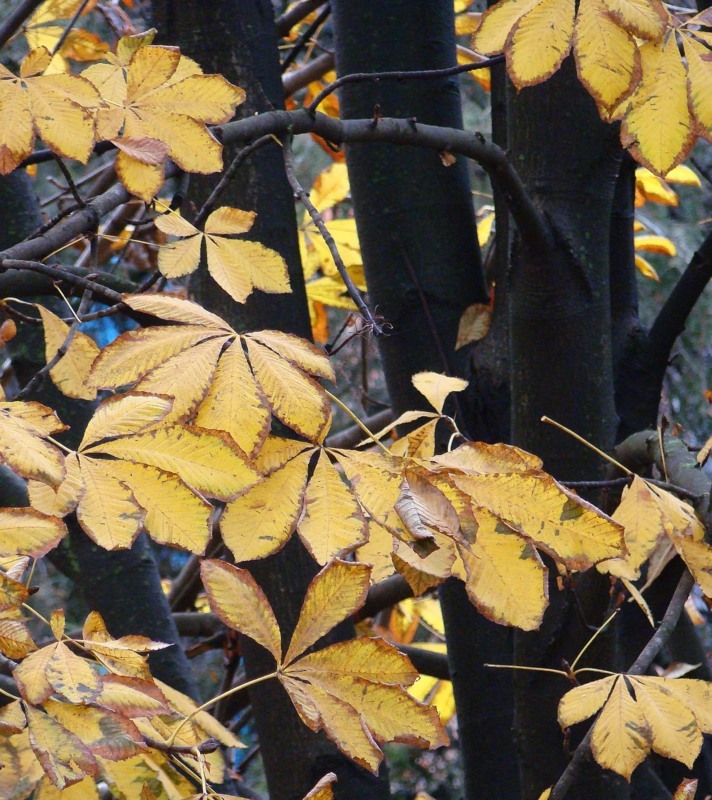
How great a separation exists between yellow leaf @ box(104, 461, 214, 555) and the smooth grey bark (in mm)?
777

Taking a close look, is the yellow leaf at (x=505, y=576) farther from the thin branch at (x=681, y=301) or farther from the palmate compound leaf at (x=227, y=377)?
the thin branch at (x=681, y=301)

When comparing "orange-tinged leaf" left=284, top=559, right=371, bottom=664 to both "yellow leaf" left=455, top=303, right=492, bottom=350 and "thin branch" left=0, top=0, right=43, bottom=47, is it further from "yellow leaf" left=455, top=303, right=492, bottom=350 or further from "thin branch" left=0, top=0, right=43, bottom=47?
"thin branch" left=0, top=0, right=43, bottom=47

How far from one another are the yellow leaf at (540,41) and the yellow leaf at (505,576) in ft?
1.18

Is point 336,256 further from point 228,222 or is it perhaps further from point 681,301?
point 681,301

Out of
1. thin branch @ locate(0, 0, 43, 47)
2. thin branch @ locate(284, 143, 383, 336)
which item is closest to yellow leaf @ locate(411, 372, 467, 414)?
thin branch @ locate(284, 143, 383, 336)

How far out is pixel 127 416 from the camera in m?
0.54

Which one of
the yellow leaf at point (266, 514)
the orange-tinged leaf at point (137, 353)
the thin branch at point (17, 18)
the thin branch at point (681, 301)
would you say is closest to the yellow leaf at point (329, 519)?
the yellow leaf at point (266, 514)

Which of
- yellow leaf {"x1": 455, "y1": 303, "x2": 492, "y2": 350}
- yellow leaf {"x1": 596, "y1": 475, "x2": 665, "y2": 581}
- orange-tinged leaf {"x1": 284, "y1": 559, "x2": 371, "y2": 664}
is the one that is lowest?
yellow leaf {"x1": 455, "y1": 303, "x2": 492, "y2": 350}

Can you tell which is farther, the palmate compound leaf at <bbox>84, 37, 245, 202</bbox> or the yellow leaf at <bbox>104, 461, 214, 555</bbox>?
the palmate compound leaf at <bbox>84, 37, 245, 202</bbox>

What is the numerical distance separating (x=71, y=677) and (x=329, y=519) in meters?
0.18

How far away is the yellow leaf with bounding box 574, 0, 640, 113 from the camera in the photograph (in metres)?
0.65

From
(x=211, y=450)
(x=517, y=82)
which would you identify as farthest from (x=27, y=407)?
(x=517, y=82)

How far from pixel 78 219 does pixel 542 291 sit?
610mm

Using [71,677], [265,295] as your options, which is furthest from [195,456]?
[265,295]
